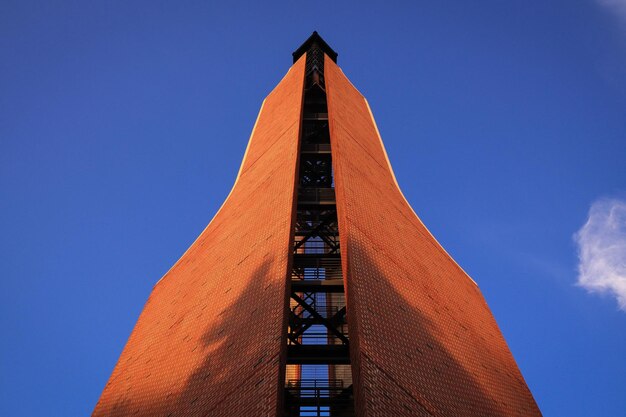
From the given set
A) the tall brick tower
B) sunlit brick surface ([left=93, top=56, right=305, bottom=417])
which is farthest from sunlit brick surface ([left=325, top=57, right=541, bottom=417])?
sunlit brick surface ([left=93, top=56, right=305, bottom=417])

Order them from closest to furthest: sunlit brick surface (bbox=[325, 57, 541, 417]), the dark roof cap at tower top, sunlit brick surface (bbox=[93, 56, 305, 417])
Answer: sunlit brick surface (bbox=[325, 57, 541, 417]) → sunlit brick surface (bbox=[93, 56, 305, 417]) → the dark roof cap at tower top

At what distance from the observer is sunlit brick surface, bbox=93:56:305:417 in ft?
18.1

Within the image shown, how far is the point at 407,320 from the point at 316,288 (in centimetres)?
251

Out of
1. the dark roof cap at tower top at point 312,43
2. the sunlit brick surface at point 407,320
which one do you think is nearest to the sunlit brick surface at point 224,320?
the sunlit brick surface at point 407,320

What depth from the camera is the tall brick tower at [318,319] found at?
5.49m

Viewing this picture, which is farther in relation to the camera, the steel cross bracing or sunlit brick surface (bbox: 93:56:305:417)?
the steel cross bracing

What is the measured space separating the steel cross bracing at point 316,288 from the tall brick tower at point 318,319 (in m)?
0.04

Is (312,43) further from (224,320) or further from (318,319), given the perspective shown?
(224,320)

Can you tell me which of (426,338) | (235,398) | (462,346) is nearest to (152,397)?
(235,398)

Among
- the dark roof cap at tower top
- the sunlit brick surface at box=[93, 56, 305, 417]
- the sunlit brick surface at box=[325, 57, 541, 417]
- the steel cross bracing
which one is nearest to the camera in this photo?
the sunlit brick surface at box=[325, 57, 541, 417]

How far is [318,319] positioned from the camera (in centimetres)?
874

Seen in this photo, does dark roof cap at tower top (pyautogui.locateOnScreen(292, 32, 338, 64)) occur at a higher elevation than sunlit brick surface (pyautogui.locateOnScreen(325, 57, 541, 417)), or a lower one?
higher

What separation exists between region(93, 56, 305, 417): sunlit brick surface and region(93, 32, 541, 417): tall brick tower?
3 centimetres

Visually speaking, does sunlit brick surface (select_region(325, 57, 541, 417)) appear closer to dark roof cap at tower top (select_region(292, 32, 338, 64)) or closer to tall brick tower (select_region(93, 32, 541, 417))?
tall brick tower (select_region(93, 32, 541, 417))
